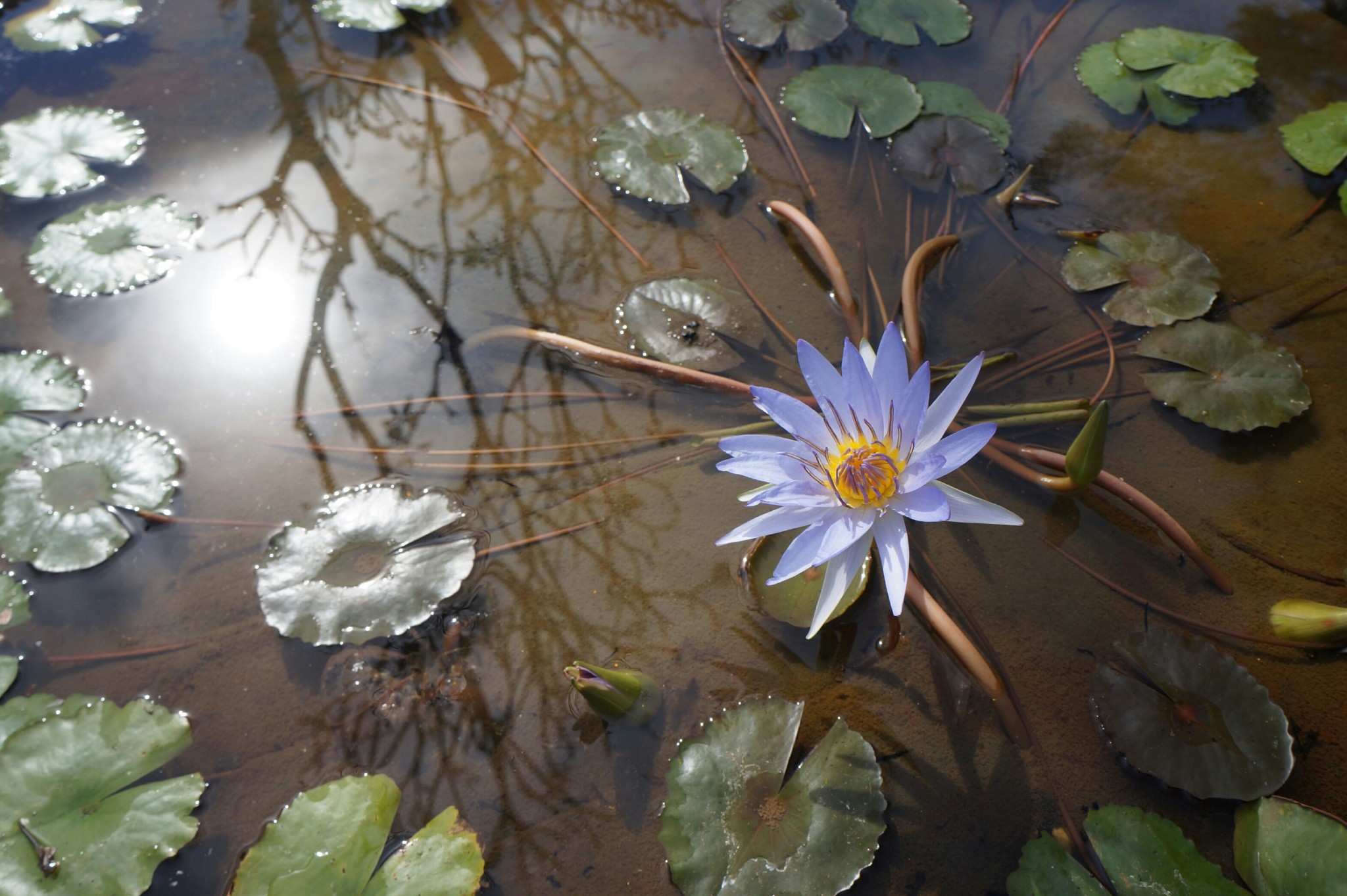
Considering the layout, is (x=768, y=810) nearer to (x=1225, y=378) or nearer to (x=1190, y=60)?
(x=1225, y=378)

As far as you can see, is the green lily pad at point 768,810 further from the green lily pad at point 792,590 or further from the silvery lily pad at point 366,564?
the silvery lily pad at point 366,564

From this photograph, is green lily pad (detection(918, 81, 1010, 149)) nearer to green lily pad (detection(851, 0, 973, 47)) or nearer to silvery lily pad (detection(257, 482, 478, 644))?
green lily pad (detection(851, 0, 973, 47))

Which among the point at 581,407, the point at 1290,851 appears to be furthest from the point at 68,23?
the point at 1290,851

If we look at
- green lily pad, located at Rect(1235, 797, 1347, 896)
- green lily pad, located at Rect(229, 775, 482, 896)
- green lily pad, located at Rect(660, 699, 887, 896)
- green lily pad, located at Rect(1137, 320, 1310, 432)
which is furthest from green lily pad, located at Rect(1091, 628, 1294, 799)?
green lily pad, located at Rect(229, 775, 482, 896)

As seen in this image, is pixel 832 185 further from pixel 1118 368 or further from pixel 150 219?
pixel 150 219

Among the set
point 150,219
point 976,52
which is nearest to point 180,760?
point 150,219

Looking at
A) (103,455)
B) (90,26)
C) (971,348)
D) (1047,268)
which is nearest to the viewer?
(103,455)
